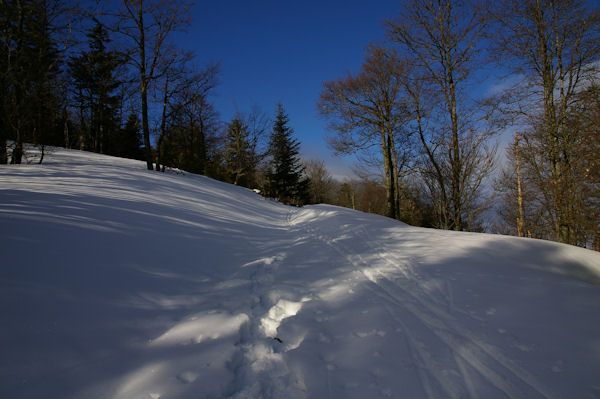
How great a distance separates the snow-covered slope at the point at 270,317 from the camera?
142cm

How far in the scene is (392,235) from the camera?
16.9 feet

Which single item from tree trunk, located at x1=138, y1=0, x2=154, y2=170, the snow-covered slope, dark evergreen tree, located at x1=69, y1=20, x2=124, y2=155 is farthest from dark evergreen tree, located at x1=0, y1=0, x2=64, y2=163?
dark evergreen tree, located at x1=69, y1=20, x2=124, y2=155

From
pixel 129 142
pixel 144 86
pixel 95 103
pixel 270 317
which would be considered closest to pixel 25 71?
pixel 144 86

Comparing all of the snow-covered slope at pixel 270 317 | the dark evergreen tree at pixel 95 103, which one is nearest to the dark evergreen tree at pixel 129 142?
the dark evergreen tree at pixel 95 103

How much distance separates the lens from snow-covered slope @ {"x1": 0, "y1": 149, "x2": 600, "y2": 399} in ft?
4.66

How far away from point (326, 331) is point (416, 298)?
1.25 metres

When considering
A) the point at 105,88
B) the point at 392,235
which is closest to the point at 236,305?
the point at 392,235

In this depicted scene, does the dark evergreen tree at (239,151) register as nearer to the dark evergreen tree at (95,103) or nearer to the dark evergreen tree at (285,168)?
the dark evergreen tree at (285,168)

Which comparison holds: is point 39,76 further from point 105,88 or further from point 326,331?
point 105,88

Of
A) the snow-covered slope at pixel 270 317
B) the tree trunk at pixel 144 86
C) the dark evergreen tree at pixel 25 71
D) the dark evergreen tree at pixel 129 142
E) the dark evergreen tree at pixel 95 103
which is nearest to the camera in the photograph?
the snow-covered slope at pixel 270 317

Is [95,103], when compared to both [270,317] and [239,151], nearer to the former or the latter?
[239,151]

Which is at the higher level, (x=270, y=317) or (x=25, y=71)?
(x=25, y=71)

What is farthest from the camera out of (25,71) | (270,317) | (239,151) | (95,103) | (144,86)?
(239,151)

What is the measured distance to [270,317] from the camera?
2.27m
